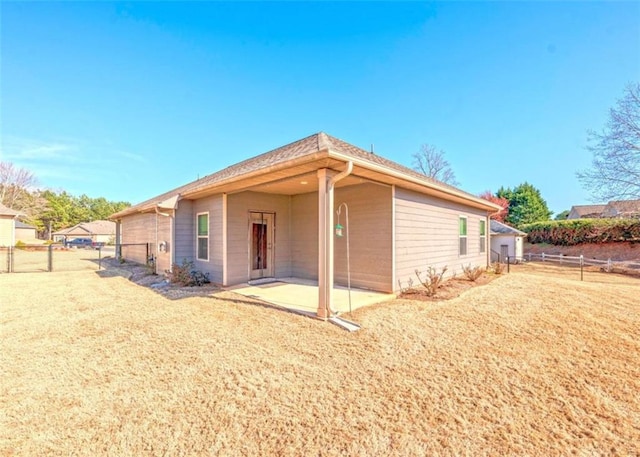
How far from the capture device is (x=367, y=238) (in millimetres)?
7258

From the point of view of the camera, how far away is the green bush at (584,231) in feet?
55.4

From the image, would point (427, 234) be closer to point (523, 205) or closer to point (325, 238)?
point (325, 238)

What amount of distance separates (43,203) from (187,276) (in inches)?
2057

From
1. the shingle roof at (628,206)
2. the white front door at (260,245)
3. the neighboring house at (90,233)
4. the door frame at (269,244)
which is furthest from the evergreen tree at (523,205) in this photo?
the neighboring house at (90,233)

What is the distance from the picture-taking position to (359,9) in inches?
346

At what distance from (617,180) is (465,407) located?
61.4 ft

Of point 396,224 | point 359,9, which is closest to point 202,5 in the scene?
point 359,9

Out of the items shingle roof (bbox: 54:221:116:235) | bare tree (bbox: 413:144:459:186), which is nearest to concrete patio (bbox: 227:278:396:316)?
bare tree (bbox: 413:144:459:186)

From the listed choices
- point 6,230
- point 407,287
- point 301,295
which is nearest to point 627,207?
point 407,287

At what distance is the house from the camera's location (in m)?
5.88

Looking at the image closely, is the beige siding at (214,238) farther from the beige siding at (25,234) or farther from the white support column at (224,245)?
the beige siding at (25,234)

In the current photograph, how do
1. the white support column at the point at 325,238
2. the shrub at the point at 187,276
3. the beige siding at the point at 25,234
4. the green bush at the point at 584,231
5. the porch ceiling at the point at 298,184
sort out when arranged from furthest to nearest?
the beige siding at the point at 25,234
the green bush at the point at 584,231
the shrub at the point at 187,276
the porch ceiling at the point at 298,184
the white support column at the point at 325,238

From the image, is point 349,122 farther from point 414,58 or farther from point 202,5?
point 202,5

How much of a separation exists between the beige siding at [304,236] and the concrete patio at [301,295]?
524 millimetres
